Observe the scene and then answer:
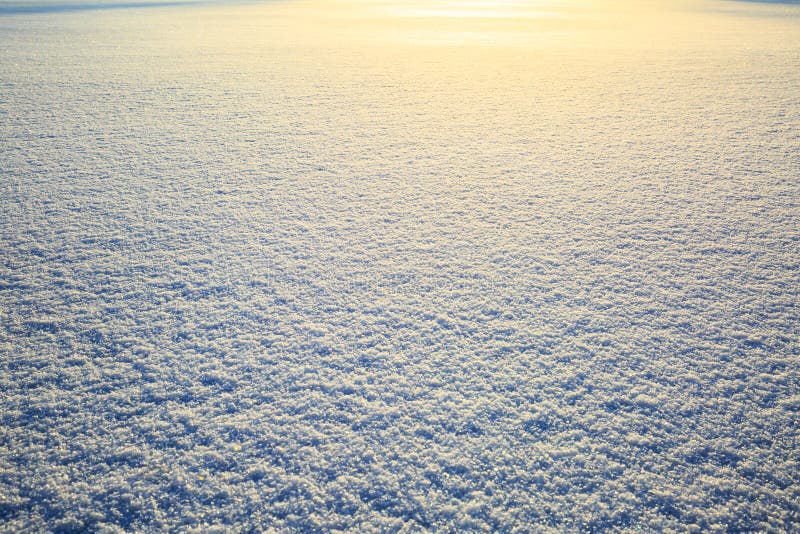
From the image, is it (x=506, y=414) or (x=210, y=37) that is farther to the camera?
(x=210, y=37)

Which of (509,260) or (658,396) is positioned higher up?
(509,260)

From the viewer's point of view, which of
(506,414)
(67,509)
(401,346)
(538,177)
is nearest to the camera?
(67,509)

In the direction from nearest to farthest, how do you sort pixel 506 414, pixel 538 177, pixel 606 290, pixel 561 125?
pixel 506 414, pixel 606 290, pixel 538 177, pixel 561 125

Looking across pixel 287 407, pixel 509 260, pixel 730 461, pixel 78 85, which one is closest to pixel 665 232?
pixel 509 260

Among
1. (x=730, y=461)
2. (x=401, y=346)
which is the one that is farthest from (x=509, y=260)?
(x=730, y=461)

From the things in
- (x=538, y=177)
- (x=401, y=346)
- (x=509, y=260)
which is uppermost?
(x=538, y=177)

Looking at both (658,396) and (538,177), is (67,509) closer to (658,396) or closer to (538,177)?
(658,396)
